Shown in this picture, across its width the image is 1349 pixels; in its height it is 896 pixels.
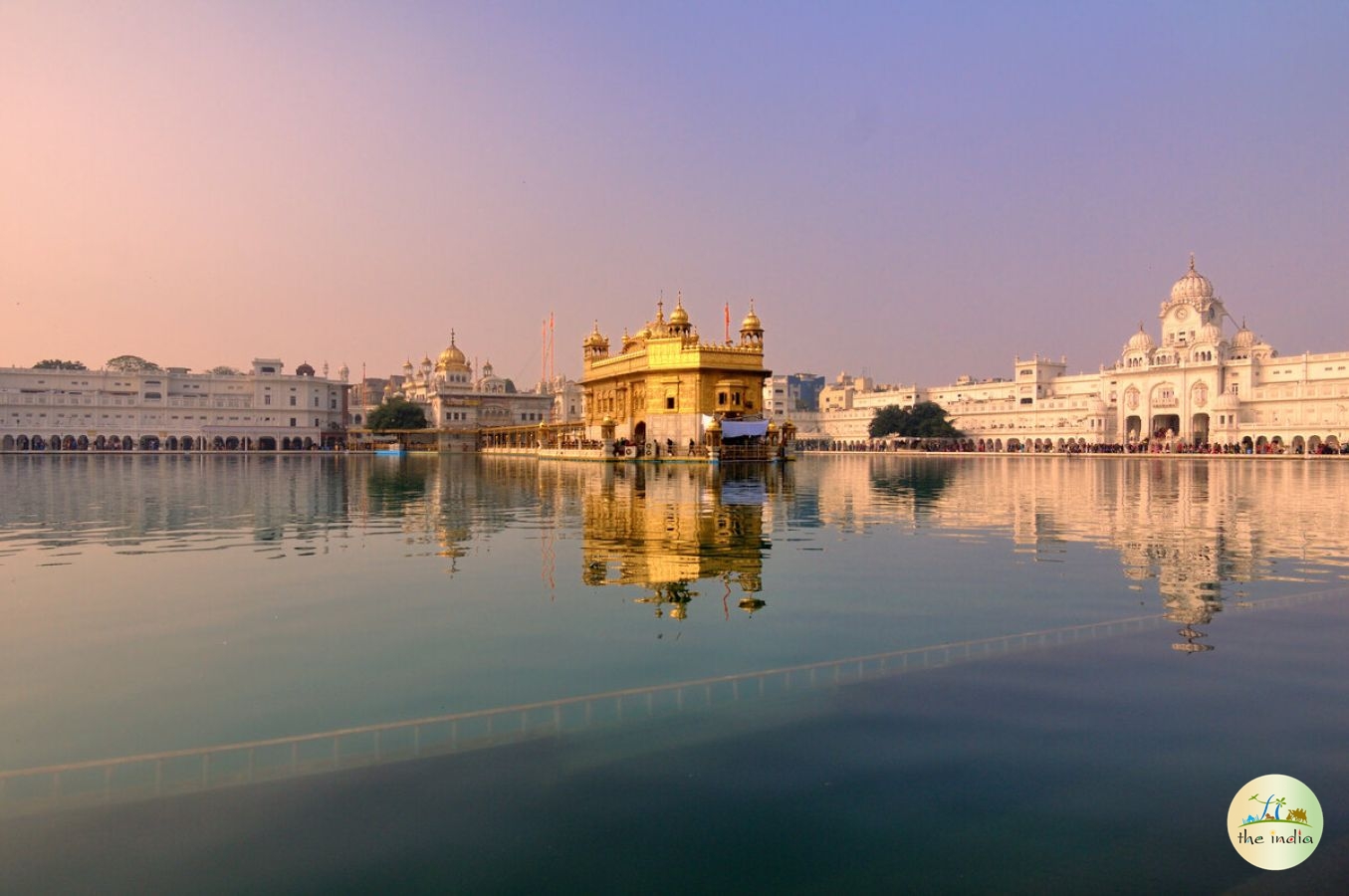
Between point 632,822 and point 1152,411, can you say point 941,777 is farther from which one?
point 1152,411

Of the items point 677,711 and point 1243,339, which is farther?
point 1243,339

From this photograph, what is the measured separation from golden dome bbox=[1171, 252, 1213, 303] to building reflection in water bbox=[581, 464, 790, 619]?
89.5 m

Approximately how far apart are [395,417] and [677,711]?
9826 centimetres

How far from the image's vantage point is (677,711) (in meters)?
5.84

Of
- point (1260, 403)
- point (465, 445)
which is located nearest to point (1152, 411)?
point (1260, 403)

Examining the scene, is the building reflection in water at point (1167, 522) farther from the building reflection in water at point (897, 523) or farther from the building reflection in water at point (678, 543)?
the building reflection in water at point (678, 543)

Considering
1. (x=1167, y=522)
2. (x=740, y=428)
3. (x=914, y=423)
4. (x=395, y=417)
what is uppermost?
(x=395, y=417)

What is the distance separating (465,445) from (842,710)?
337ft

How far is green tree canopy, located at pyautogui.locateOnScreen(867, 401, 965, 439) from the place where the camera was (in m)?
102

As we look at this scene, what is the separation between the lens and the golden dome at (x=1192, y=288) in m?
97.0

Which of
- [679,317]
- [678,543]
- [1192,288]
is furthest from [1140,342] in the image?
[678,543]

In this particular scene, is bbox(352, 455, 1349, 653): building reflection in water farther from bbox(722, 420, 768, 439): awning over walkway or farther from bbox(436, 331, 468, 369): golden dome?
bbox(436, 331, 468, 369): golden dome

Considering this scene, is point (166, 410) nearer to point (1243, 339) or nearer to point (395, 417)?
point (395, 417)

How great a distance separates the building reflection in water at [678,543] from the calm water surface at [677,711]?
0.38 feet
